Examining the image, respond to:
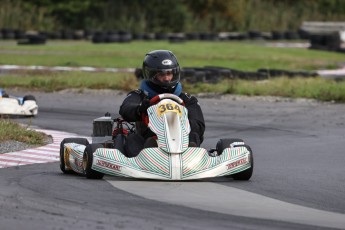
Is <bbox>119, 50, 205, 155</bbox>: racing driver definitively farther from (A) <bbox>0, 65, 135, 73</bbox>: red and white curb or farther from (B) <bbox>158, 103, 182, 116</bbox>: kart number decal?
(A) <bbox>0, 65, 135, 73</bbox>: red and white curb

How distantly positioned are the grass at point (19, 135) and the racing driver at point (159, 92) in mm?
2785

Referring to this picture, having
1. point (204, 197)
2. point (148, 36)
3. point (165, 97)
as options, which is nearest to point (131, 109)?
point (165, 97)

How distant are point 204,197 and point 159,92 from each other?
2147mm

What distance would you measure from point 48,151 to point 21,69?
13440mm

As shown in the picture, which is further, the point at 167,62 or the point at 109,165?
the point at 167,62

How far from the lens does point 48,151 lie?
1180cm

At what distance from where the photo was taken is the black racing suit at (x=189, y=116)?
9430 mm

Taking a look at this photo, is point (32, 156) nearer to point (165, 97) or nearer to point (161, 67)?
point (161, 67)

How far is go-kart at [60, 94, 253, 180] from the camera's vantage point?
8.73 m

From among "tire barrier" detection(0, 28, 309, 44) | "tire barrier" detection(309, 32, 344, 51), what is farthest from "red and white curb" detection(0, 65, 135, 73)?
"tire barrier" detection(309, 32, 344, 51)

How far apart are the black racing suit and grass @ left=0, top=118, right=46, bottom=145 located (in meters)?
2.81

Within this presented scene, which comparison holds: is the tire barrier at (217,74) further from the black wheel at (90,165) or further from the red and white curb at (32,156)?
the black wheel at (90,165)

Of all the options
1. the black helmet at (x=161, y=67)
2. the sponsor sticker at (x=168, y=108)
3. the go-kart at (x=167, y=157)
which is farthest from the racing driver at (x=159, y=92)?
the sponsor sticker at (x=168, y=108)

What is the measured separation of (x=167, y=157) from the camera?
8.77 meters
